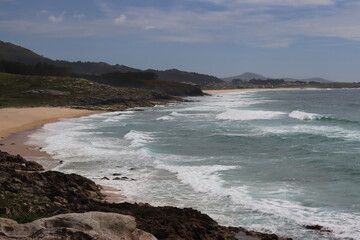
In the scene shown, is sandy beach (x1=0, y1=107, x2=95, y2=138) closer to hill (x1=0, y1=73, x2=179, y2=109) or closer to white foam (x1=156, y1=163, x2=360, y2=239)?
hill (x1=0, y1=73, x2=179, y2=109)

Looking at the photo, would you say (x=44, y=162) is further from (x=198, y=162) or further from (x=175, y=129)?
(x=175, y=129)

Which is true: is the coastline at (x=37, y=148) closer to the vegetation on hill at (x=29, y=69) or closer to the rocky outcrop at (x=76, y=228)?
the rocky outcrop at (x=76, y=228)

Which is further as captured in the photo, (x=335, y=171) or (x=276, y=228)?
(x=335, y=171)

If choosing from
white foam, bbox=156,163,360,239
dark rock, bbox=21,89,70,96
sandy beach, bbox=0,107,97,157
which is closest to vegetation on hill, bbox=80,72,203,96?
dark rock, bbox=21,89,70,96

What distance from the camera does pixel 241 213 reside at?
14.0 metres

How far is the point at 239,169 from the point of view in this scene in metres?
20.7

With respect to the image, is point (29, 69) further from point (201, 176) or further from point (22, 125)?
point (201, 176)

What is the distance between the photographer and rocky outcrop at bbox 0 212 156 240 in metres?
6.83

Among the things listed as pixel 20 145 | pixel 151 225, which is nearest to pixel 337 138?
pixel 20 145

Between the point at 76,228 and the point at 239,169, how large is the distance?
566 inches

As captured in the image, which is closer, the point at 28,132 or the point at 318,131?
the point at 28,132

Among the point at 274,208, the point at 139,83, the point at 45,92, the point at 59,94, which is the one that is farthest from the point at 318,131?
the point at 139,83

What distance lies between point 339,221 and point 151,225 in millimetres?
5852

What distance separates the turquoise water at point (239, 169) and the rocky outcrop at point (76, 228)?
19.5 ft
